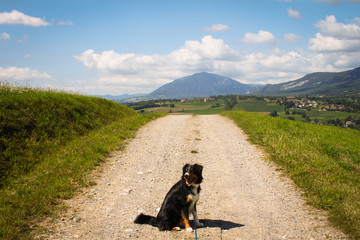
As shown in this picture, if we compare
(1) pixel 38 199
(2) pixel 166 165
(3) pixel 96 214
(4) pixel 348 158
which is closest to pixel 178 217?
(3) pixel 96 214

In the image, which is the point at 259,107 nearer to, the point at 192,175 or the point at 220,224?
the point at 220,224

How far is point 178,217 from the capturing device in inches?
217

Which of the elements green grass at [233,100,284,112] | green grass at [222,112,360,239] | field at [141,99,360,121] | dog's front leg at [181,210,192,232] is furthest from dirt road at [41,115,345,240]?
green grass at [233,100,284,112]

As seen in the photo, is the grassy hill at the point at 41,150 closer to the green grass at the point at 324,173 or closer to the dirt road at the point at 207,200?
the dirt road at the point at 207,200

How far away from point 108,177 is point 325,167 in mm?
7890

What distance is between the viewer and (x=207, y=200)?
23.3 feet

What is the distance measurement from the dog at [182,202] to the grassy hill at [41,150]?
281cm

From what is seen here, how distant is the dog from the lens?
17.6ft

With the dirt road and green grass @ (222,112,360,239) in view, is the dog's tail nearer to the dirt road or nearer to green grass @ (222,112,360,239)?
the dirt road

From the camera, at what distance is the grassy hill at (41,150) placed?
19.2 feet

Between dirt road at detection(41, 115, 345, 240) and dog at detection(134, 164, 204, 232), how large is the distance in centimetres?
21

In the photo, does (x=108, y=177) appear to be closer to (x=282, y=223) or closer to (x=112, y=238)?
(x=112, y=238)

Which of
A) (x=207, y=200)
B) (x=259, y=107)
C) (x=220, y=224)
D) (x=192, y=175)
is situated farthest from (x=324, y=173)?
(x=259, y=107)

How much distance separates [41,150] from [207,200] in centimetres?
791
